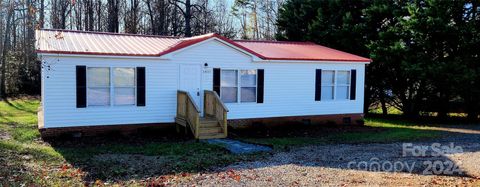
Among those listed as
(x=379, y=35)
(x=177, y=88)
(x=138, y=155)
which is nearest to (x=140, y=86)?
(x=177, y=88)

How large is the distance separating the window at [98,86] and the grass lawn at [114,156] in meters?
1.19

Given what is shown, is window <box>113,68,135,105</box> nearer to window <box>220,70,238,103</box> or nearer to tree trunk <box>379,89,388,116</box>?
window <box>220,70,238,103</box>

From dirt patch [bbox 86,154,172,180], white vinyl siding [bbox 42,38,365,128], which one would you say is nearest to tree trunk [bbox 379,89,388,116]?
white vinyl siding [bbox 42,38,365,128]

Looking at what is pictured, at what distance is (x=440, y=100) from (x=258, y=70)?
10206 millimetres

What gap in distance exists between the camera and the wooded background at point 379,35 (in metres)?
18.0

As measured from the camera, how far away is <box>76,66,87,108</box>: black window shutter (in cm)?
1258

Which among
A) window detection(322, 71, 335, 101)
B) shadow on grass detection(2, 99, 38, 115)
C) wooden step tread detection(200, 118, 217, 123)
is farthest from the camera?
shadow on grass detection(2, 99, 38, 115)

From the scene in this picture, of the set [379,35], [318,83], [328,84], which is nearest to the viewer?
[318,83]

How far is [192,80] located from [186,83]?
0.76 ft

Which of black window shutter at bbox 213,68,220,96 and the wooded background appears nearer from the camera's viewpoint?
black window shutter at bbox 213,68,220,96

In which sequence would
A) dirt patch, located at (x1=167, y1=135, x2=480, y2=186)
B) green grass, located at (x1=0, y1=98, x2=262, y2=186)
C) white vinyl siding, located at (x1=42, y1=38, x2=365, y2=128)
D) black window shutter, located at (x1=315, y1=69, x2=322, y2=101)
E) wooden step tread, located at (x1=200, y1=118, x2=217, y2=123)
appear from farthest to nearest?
black window shutter, located at (x1=315, y1=69, x2=322, y2=101), wooden step tread, located at (x1=200, y1=118, x2=217, y2=123), white vinyl siding, located at (x1=42, y1=38, x2=365, y2=128), green grass, located at (x1=0, y1=98, x2=262, y2=186), dirt patch, located at (x1=167, y1=135, x2=480, y2=186)

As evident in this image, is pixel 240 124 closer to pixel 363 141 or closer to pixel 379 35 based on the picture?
pixel 363 141

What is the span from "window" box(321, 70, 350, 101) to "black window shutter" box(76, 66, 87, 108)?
8.96 m

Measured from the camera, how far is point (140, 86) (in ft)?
44.5
